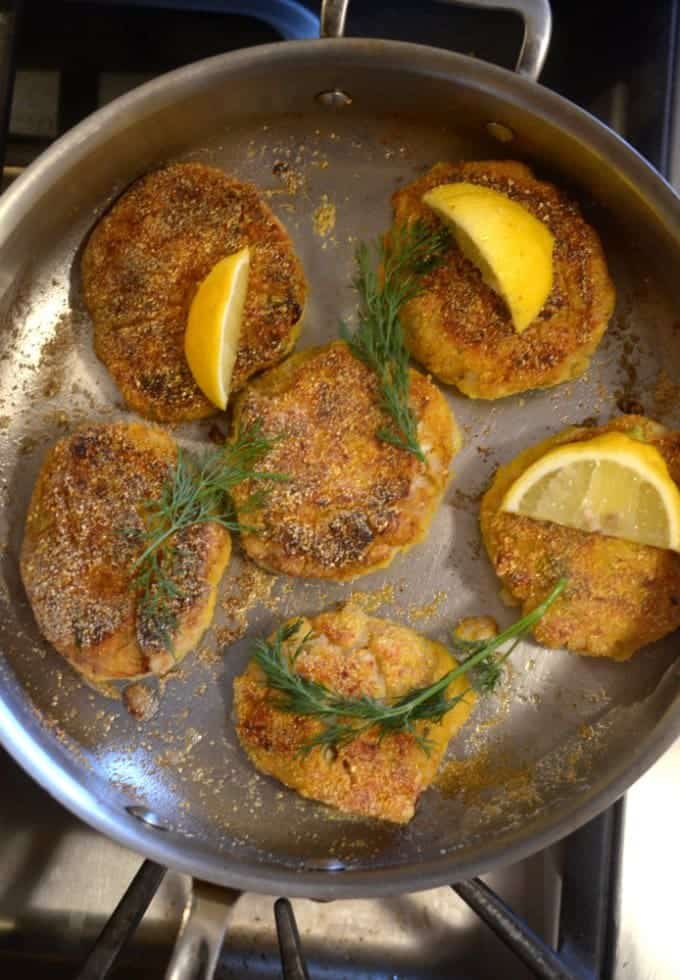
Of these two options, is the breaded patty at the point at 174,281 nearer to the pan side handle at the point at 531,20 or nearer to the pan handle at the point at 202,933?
the pan side handle at the point at 531,20

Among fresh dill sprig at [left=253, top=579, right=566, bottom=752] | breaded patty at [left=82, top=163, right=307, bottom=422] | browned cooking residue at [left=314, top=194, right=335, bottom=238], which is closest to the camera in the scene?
fresh dill sprig at [left=253, top=579, right=566, bottom=752]

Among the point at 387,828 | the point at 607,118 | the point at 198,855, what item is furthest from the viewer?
the point at 607,118

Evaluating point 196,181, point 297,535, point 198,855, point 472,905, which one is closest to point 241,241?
point 196,181

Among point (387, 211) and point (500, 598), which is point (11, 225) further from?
point (500, 598)

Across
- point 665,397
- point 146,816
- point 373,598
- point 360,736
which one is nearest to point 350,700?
point 360,736

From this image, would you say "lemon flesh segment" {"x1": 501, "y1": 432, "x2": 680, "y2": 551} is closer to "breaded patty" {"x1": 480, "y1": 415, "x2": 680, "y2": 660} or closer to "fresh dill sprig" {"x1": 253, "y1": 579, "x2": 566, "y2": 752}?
"breaded patty" {"x1": 480, "y1": 415, "x2": 680, "y2": 660}

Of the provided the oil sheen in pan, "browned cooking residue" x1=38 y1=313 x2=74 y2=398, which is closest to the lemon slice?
the oil sheen in pan

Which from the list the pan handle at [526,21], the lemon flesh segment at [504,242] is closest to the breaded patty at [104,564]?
the lemon flesh segment at [504,242]
